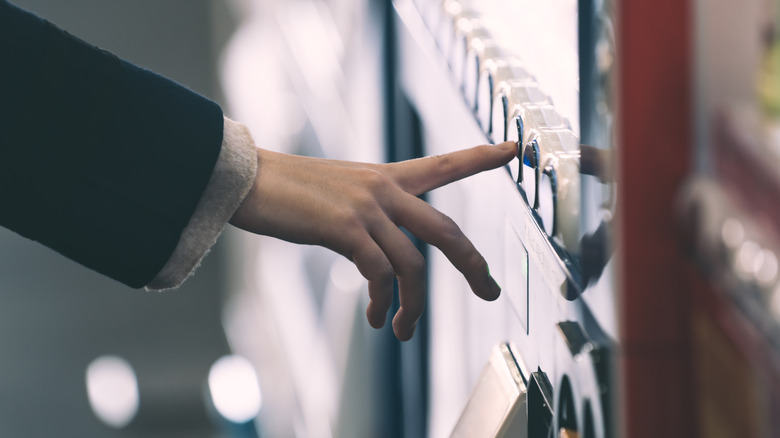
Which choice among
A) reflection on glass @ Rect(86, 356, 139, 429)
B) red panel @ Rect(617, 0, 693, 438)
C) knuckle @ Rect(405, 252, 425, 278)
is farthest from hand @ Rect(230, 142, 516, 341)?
reflection on glass @ Rect(86, 356, 139, 429)

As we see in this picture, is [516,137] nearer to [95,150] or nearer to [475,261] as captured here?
[475,261]

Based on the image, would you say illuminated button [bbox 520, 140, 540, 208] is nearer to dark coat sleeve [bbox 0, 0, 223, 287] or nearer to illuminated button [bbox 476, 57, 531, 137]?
illuminated button [bbox 476, 57, 531, 137]

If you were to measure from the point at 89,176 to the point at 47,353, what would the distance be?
318 cm

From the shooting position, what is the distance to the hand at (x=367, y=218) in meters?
0.79

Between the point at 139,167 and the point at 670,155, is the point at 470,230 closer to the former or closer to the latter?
the point at 139,167

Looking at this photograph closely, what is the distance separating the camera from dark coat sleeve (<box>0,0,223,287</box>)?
2.49 ft

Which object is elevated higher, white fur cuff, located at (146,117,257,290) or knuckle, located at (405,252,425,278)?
white fur cuff, located at (146,117,257,290)

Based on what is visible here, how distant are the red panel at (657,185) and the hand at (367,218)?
0.30m

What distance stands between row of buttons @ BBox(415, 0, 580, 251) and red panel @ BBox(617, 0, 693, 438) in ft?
0.33

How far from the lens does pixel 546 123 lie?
0.68 meters

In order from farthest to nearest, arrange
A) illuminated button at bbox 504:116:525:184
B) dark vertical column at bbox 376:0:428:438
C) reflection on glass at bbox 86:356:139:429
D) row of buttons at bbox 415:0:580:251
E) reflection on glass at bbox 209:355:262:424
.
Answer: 1. reflection on glass at bbox 86:356:139:429
2. reflection on glass at bbox 209:355:262:424
3. dark vertical column at bbox 376:0:428:438
4. illuminated button at bbox 504:116:525:184
5. row of buttons at bbox 415:0:580:251

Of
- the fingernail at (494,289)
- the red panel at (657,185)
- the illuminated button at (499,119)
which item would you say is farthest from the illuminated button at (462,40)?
the red panel at (657,185)

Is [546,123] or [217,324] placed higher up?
[546,123]

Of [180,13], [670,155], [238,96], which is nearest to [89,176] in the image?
[670,155]
